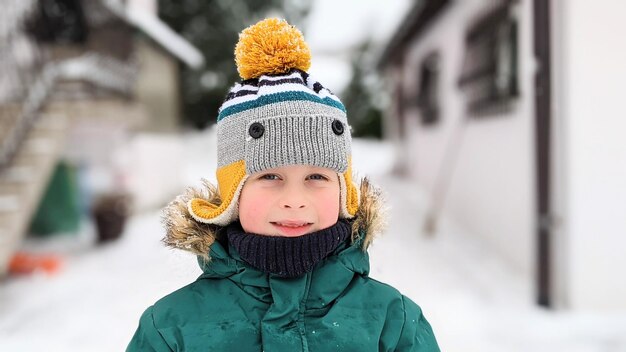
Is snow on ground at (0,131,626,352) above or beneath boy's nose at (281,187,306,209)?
beneath

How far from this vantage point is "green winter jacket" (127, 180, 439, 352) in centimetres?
142

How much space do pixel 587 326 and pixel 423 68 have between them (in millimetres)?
6754

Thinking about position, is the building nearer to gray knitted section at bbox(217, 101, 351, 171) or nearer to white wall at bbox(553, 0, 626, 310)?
white wall at bbox(553, 0, 626, 310)

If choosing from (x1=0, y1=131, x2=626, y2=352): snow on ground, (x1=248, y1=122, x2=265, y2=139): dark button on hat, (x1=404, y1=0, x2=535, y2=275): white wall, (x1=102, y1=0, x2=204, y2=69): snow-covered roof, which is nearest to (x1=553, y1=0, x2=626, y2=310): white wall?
(x1=0, y1=131, x2=626, y2=352): snow on ground

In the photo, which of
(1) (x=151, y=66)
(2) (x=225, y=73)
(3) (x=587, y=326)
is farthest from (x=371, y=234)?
(2) (x=225, y=73)

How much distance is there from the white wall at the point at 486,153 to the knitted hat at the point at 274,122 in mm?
3096

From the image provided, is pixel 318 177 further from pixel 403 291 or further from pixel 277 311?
pixel 403 291

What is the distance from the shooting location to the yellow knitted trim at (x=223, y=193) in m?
1.48

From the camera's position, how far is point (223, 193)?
1558 millimetres

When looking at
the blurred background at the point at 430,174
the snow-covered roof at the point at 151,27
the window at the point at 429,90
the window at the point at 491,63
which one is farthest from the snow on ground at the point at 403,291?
the snow-covered roof at the point at 151,27

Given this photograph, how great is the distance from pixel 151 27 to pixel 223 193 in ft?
27.2

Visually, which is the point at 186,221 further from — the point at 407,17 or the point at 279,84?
the point at 407,17

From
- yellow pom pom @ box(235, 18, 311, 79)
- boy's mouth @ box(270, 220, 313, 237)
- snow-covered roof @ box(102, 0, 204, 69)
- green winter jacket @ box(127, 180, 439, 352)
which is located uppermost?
snow-covered roof @ box(102, 0, 204, 69)

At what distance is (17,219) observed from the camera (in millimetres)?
4836
